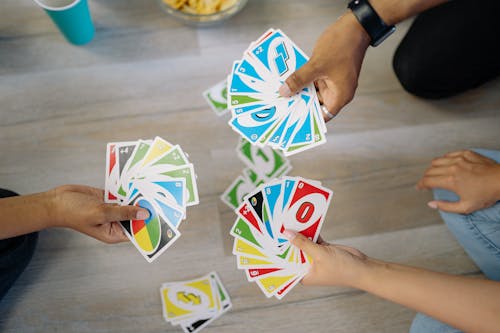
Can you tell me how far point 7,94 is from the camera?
1.45m

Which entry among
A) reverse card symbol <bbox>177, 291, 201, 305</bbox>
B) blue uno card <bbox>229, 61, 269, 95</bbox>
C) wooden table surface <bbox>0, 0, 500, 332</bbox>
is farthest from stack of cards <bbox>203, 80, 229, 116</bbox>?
reverse card symbol <bbox>177, 291, 201, 305</bbox>

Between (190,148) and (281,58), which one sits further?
(190,148)

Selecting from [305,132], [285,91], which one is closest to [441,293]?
[305,132]

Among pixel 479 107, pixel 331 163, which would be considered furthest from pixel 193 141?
pixel 479 107

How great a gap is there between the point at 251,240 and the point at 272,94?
0.42 m

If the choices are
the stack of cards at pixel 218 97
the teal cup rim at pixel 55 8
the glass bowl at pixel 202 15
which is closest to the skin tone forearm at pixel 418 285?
the stack of cards at pixel 218 97

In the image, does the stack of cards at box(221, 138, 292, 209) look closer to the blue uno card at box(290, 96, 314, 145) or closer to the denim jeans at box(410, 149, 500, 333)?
the blue uno card at box(290, 96, 314, 145)

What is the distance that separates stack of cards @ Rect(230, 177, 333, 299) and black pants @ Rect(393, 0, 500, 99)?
652 mm

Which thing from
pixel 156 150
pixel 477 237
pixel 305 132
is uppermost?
pixel 156 150

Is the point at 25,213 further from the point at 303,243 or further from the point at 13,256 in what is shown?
the point at 303,243

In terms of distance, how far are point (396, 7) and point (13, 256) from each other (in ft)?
4.09

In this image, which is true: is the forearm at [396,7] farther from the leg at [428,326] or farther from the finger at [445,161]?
the leg at [428,326]

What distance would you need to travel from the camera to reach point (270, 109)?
45.2 inches

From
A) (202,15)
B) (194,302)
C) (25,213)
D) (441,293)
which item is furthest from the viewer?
(202,15)
